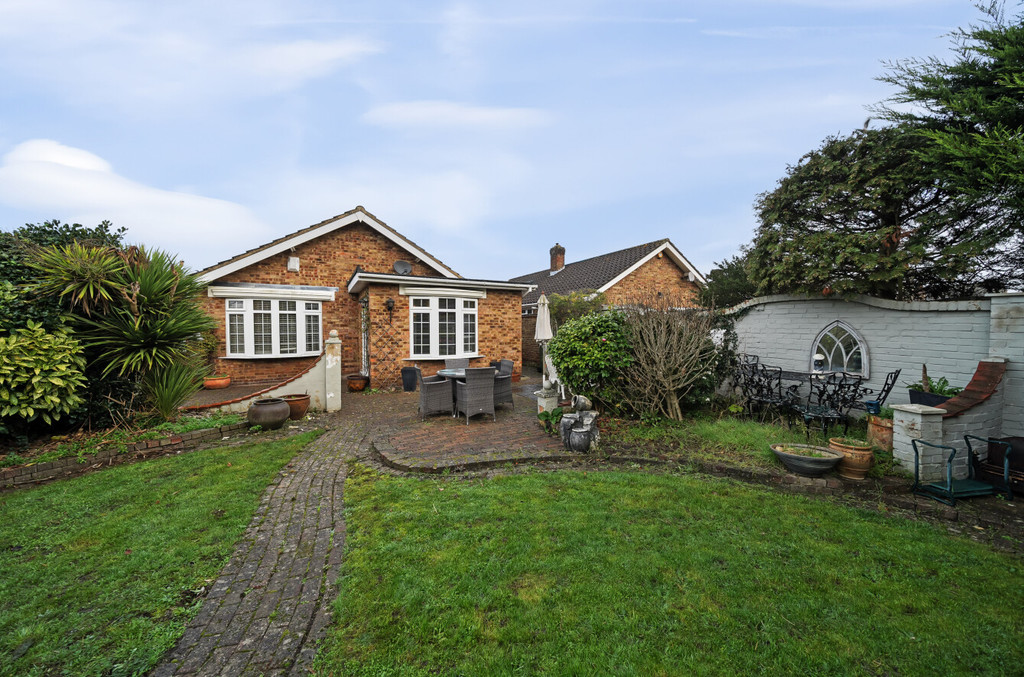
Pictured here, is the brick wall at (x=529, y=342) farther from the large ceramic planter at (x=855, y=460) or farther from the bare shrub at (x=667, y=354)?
the large ceramic planter at (x=855, y=460)

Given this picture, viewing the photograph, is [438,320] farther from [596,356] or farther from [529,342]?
[596,356]

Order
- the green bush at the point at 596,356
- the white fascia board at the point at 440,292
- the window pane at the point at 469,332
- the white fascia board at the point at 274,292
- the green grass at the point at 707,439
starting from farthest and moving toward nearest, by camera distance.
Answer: the window pane at the point at 469,332 → the white fascia board at the point at 440,292 → the white fascia board at the point at 274,292 → the green bush at the point at 596,356 → the green grass at the point at 707,439

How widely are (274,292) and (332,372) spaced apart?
5.59 metres

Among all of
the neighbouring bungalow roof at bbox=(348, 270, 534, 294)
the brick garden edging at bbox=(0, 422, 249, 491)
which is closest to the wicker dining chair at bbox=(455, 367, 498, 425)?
the brick garden edging at bbox=(0, 422, 249, 491)

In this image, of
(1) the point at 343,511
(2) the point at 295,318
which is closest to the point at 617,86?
(1) the point at 343,511

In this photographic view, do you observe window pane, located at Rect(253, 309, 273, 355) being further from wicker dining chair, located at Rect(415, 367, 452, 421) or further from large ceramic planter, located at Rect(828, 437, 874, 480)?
large ceramic planter, located at Rect(828, 437, 874, 480)

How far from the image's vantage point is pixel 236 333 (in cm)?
1209

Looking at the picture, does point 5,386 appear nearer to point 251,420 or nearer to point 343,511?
point 251,420

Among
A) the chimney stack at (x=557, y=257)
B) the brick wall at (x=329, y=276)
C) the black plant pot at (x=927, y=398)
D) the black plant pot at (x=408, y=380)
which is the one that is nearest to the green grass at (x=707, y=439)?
the black plant pot at (x=927, y=398)

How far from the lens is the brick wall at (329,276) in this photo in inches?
481

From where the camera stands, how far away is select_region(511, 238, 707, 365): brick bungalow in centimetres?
1738

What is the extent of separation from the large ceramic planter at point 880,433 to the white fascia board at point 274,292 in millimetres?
13898

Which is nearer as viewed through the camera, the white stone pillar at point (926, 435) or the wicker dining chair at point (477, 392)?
the white stone pillar at point (926, 435)

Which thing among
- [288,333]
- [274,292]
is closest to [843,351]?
[288,333]
